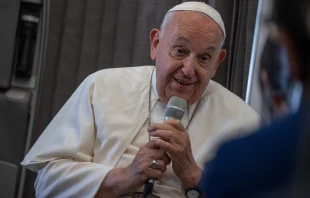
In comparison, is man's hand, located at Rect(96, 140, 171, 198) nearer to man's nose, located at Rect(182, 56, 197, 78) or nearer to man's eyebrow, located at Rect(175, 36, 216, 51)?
man's nose, located at Rect(182, 56, 197, 78)

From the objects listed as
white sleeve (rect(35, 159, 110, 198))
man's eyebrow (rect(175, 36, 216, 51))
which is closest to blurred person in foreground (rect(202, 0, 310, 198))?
white sleeve (rect(35, 159, 110, 198))

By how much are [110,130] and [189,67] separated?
43 cm

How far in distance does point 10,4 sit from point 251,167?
255 cm

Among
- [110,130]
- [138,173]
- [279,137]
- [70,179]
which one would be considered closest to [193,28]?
[110,130]

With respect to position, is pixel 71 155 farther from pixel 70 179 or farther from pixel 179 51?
pixel 179 51

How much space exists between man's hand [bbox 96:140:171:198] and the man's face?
1.24 ft

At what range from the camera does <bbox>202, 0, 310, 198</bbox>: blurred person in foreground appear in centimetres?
70

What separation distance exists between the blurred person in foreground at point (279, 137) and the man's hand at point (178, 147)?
1075mm

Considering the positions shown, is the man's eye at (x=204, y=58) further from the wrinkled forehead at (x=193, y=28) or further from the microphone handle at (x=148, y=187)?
the microphone handle at (x=148, y=187)

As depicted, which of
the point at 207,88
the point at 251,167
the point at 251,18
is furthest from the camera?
the point at 251,18

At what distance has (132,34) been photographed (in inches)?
125

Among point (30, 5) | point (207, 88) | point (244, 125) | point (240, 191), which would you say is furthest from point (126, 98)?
point (240, 191)

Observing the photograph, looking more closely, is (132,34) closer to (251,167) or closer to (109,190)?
(109,190)

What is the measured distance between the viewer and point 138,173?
1.93 m
